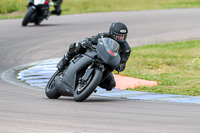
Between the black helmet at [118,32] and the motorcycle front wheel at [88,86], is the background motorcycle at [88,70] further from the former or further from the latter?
the black helmet at [118,32]

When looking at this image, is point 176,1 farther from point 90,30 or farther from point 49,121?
point 49,121

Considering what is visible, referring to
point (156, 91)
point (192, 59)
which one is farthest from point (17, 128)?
point (192, 59)

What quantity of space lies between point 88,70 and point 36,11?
43.5 feet

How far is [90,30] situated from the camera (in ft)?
66.2

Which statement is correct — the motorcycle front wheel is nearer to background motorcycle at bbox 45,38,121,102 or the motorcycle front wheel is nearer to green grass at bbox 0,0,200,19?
background motorcycle at bbox 45,38,121,102

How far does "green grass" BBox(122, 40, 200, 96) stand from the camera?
10.2 m

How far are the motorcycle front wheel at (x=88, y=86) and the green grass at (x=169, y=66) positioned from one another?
2209mm

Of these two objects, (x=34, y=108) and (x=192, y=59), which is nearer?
(x=34, y=108)

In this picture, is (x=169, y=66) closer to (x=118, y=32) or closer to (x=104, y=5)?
(x=118, y=32)

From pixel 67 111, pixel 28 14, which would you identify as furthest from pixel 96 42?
pixel 28 14

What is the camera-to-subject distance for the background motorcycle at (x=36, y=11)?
20578 mm

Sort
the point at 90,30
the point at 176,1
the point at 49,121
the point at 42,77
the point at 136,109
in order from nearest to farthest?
the point at 49,121, the point at 136,109, the point at 42,77, the point at 90,30, the point at 176,1

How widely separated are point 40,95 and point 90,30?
428 inches

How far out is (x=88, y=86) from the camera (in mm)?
7984
